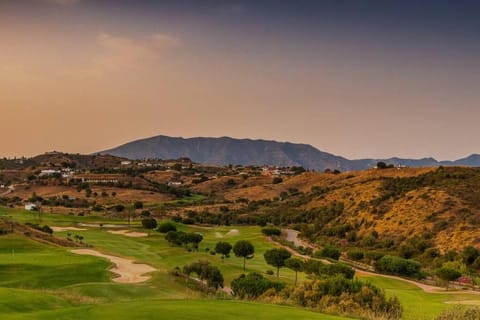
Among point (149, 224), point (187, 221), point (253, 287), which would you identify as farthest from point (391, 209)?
point (253, 287)

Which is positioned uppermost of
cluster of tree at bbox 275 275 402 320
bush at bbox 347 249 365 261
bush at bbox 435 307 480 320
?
bush at bbox 435 307 480 320

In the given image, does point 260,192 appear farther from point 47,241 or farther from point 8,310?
point 8,310

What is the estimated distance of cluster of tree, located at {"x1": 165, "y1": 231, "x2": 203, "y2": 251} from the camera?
7506cm

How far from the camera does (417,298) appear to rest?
4822cm

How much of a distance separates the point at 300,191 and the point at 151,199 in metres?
47.7

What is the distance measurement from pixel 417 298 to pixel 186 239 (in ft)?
120

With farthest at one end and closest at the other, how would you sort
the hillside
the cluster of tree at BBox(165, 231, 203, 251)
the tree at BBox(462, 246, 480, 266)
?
the hillside, the cluster of tree at BBox(165, 231, 203, 251), the tree at BBox(462, 246, 480, 266)

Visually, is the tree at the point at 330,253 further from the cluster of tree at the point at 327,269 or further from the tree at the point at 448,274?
the cluster of tree at the point at 327,269

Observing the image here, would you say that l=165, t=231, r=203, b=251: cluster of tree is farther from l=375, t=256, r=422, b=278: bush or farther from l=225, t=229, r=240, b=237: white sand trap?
l=225, t=229, r=240, b=237: white sand trap

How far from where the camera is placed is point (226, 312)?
1702 centimetres

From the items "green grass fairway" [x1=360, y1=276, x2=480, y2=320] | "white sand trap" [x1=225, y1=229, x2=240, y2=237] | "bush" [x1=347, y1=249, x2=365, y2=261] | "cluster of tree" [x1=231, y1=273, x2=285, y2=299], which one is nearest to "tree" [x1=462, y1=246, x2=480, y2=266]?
"bush" [x1=347, y1=249, x2=365, y2=261]

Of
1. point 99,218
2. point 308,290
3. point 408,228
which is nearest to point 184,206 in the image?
point 99,218

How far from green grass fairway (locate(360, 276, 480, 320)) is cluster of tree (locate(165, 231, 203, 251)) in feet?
81.6

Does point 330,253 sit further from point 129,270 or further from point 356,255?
point 129,270
